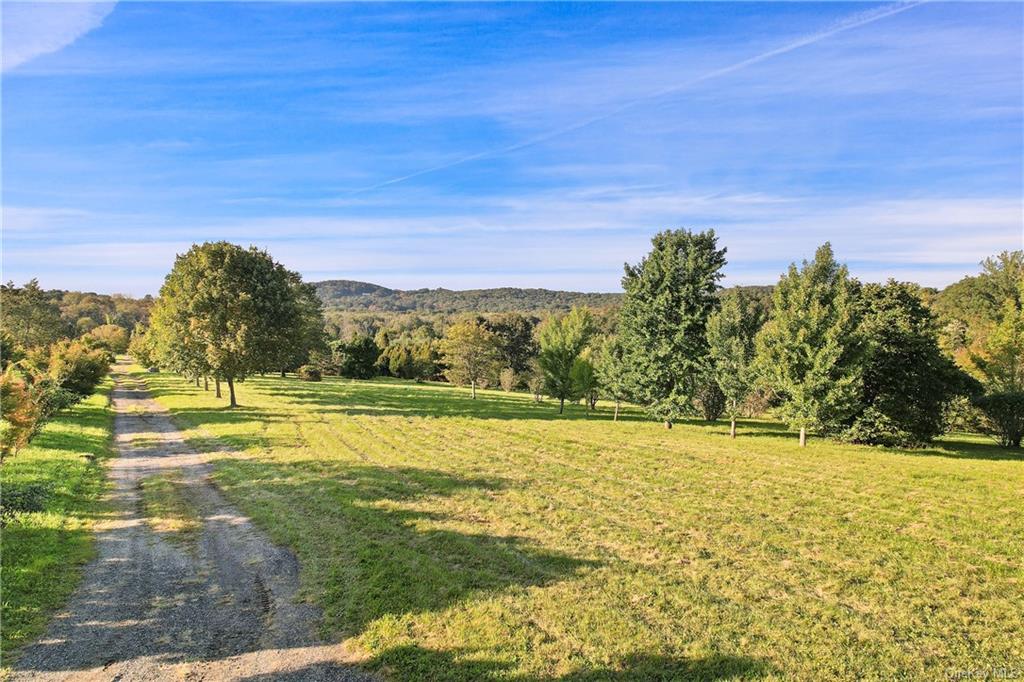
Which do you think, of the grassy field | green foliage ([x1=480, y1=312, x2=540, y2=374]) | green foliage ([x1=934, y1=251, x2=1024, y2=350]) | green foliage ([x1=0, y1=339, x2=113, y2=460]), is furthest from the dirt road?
green foliage ([x1=480, y1=312, x2=540, y2=374])

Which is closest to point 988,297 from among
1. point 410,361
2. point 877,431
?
point 877,431

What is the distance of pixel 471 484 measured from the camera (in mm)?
15711

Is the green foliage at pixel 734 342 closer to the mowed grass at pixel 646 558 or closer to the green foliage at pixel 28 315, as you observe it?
the mowed grass at pixel 646 558

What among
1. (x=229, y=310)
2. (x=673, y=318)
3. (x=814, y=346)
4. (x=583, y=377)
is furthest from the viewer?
(x=583, y=377)

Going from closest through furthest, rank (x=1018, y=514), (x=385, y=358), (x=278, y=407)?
(x=1018, y=514)
(x=278, y=407)
(x=385, y=358)

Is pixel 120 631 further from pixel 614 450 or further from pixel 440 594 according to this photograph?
pixel 614 450

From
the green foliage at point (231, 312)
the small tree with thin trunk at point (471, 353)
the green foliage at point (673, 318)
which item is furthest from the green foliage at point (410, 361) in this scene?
the green foliage at point (673, 318)

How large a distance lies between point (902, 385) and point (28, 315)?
8080cm

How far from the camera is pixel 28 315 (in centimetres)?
5847

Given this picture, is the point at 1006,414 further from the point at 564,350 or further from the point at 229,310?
the point at 229,310

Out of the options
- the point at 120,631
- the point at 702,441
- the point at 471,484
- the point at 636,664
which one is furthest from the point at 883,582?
the point at 702,441

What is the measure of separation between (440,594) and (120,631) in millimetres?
4507

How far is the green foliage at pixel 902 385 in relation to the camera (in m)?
26.2

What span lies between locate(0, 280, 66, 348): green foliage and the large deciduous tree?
35.0m
